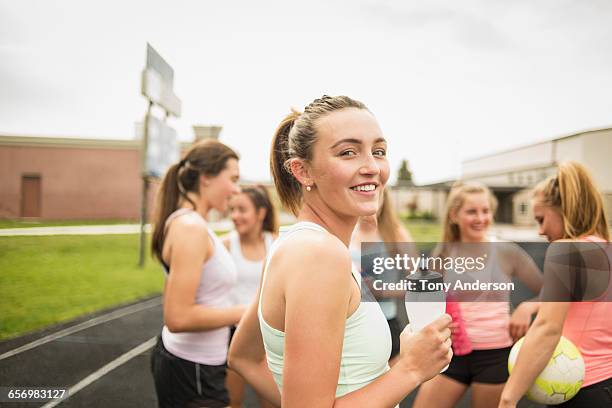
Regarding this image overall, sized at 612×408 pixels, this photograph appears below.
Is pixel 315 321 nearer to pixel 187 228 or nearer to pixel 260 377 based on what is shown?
pixel 260 377

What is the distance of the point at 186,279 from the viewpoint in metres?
1.47

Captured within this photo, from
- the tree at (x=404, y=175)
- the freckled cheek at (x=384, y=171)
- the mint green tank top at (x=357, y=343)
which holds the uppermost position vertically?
the tree at (x=404, y=175)

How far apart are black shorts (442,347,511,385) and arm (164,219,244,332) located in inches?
44.9

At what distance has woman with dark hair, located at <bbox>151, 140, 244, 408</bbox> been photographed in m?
1.49

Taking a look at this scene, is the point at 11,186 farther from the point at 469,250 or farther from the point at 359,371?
the point at 469,250

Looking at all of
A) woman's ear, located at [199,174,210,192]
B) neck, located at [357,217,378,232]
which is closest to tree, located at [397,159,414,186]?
neck, located at [357,217,378,232]

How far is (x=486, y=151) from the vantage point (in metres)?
2.18

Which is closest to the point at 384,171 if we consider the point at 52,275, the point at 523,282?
the point at 523,282

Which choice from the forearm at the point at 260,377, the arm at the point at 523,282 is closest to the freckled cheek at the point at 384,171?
the forearm at the point at 260,377

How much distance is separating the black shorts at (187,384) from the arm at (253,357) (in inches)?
22.8

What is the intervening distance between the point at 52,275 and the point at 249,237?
120cm

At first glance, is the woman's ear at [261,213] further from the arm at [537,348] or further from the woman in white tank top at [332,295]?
the woman in white tank top at [332,295]

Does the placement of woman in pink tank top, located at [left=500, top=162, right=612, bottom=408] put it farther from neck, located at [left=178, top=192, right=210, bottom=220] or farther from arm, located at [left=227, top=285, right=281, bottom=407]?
neck, located at [left=178, top=192, right=210, bottom=220]

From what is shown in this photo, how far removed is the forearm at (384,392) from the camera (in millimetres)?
727
